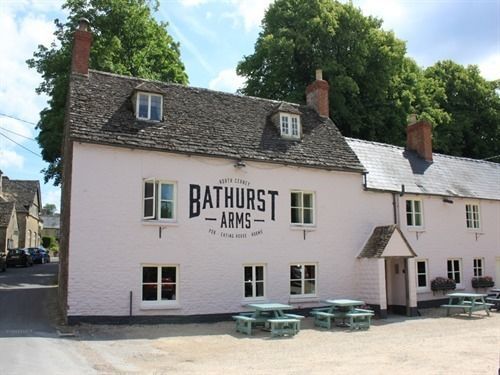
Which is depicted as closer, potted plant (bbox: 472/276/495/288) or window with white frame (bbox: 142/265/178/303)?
window with white frame (bbox: 142/265/178/303)

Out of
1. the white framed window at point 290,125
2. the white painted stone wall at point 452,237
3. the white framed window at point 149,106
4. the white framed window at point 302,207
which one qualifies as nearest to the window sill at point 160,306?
the white framed window at point 302,207

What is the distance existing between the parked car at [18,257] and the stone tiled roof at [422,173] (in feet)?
99.4

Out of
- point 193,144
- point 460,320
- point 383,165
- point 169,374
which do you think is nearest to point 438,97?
point 383,165

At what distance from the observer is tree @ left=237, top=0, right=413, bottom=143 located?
3234 cm

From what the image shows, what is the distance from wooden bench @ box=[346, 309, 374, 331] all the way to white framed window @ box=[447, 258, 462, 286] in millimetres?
8985

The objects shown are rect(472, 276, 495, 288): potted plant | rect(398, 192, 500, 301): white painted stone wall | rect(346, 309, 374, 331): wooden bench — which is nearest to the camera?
rect(346, 309, 374, 331): wooden bench

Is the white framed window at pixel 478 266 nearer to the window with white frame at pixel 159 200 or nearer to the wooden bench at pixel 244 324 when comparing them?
the wooden bench at pixel 244 324

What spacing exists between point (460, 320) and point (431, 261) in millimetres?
4818

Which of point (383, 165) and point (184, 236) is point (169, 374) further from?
point (383, 165)

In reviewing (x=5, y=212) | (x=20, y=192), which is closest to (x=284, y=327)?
(x=5, y=212)

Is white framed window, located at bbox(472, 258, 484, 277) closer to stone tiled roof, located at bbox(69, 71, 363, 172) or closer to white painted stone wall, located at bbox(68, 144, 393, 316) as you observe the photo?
white painted stone wall, located at bbox(68, 144, 393, 316)

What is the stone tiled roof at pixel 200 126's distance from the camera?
17.0 m

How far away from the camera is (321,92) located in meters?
23.9

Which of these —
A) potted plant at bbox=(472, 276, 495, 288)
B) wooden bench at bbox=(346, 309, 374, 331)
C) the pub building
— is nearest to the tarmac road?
the pub building
